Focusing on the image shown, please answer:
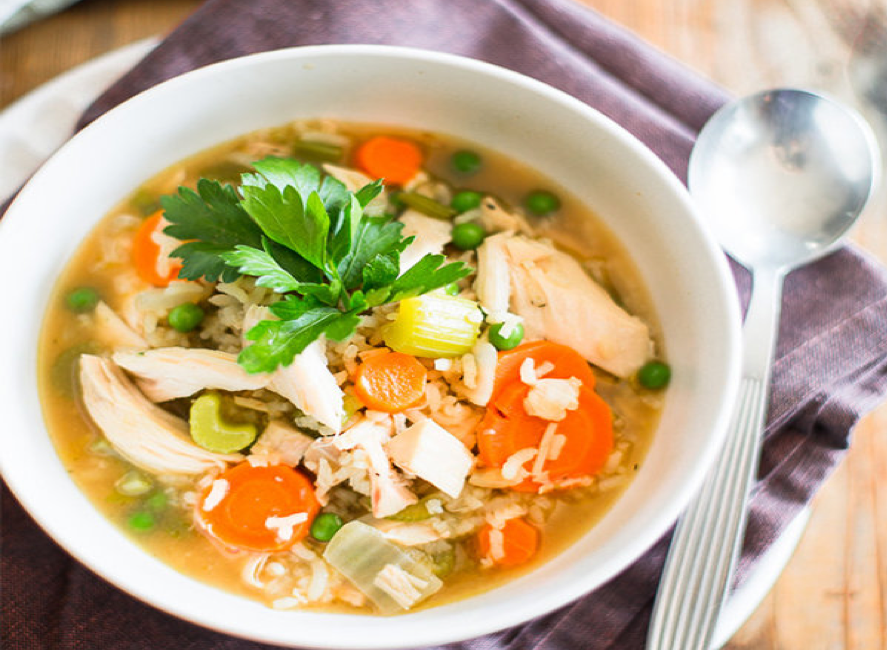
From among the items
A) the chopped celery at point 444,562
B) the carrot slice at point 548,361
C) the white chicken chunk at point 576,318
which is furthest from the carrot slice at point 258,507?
the white chicken chunk at point 576,318

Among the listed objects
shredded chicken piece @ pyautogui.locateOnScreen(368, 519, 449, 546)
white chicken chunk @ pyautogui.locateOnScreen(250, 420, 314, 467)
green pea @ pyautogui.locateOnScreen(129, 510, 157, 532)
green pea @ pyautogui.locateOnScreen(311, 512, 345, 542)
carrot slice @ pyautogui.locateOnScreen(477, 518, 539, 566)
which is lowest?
carrot slice @ pyautogui.locateOnScreen(477, 518, 539, 566)

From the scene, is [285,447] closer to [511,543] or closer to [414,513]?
[414,513]

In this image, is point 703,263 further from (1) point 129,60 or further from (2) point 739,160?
(1) point 129,60

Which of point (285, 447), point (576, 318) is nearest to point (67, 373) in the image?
point (285, 447)

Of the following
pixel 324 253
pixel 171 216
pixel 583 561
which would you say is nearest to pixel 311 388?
pixel 324 253

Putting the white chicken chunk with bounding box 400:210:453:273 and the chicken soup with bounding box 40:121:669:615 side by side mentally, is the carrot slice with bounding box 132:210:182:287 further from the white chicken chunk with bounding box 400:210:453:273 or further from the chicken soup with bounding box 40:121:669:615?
the white chicken chunk with bounding box 400:210:453:273

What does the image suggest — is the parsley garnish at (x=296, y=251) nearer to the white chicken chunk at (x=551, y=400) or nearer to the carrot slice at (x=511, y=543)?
the white chicken chunk at (x=551, y=400)

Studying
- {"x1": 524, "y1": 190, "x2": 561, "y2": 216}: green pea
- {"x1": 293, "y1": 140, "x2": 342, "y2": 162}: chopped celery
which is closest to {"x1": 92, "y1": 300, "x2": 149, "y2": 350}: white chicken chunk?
{"x1": 293, "y1": 140, "x2": 342, "y2": 162}: chopped celery
